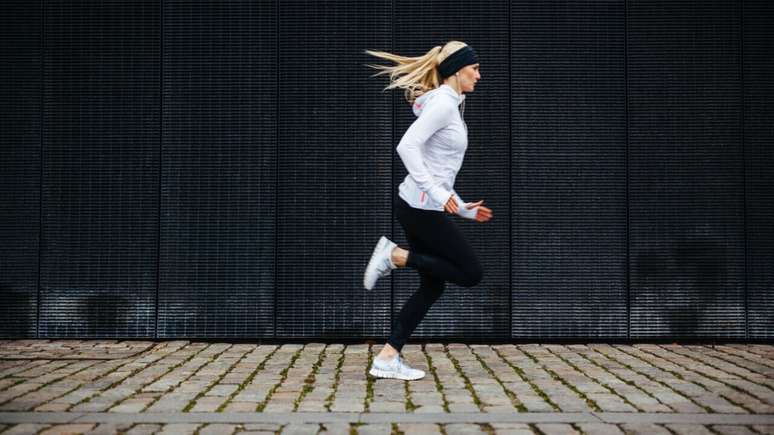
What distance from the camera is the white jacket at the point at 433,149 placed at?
15.9 ft

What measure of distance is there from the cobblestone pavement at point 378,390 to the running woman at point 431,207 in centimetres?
43

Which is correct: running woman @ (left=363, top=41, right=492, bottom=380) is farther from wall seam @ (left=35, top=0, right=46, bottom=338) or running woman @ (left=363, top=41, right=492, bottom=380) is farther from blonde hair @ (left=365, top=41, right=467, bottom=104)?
wall seam @ (left=35, top=0, right=46, bottom=338)

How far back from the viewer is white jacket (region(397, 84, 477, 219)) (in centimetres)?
486

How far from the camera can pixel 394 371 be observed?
16.7ft

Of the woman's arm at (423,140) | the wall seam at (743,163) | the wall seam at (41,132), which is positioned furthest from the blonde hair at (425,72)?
the wall seam at (41,132)

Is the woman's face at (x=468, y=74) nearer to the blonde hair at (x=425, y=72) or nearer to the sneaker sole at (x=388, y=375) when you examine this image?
the blonde hair at (x=425, y=72)

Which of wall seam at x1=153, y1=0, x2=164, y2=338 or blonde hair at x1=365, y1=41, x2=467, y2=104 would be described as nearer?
blonde hair at x1=365, y1=41, x2=467, y2=104

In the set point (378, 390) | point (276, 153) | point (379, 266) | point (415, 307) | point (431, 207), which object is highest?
point (276, 153)

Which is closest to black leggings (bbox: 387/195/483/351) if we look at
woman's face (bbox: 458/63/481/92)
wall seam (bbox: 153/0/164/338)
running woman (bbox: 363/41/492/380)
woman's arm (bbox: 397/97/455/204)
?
running woman (bbox: 363/41/492/380)

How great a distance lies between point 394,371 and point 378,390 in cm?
36

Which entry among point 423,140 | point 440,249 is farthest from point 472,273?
point 423,140

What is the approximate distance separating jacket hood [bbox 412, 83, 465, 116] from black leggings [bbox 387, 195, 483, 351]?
0.63 metres

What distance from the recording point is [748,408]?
425cm

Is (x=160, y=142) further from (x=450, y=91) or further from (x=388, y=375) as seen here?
(x=388, y=375)
